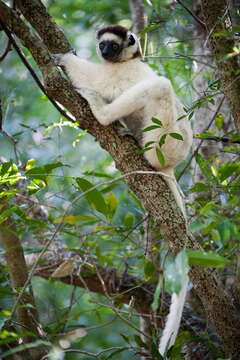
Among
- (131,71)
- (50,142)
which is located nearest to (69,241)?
(50,142)

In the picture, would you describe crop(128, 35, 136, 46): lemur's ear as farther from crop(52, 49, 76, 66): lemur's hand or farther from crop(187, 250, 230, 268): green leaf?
crop(187, 250, 230, 268): green leaf

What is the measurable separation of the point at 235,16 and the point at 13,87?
2.55 meters

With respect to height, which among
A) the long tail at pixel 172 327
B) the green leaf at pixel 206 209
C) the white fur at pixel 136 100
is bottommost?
the long tail at pixel 172 327

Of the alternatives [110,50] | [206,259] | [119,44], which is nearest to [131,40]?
[119,44]

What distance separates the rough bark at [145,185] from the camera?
7.84ft

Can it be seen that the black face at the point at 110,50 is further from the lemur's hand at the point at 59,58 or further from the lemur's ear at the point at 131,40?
the lemur's hand at the point at 59,58

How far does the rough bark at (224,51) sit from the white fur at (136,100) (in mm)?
764

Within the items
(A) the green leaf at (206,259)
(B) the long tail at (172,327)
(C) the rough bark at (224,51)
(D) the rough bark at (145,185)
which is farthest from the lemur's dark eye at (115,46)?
(A) the green leaf at (206,259)

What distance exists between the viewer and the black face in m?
3.73

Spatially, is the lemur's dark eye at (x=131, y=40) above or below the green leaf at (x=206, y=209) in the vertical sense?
above

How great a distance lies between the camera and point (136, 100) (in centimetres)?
311

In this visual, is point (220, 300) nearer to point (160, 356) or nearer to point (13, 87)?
point (160, 356)

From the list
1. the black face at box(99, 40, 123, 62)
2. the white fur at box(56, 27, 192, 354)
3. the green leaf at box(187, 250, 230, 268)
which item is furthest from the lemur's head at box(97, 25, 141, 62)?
the green leaf at box(187, 250, 230, 268)

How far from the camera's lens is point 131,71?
11.8 ft
